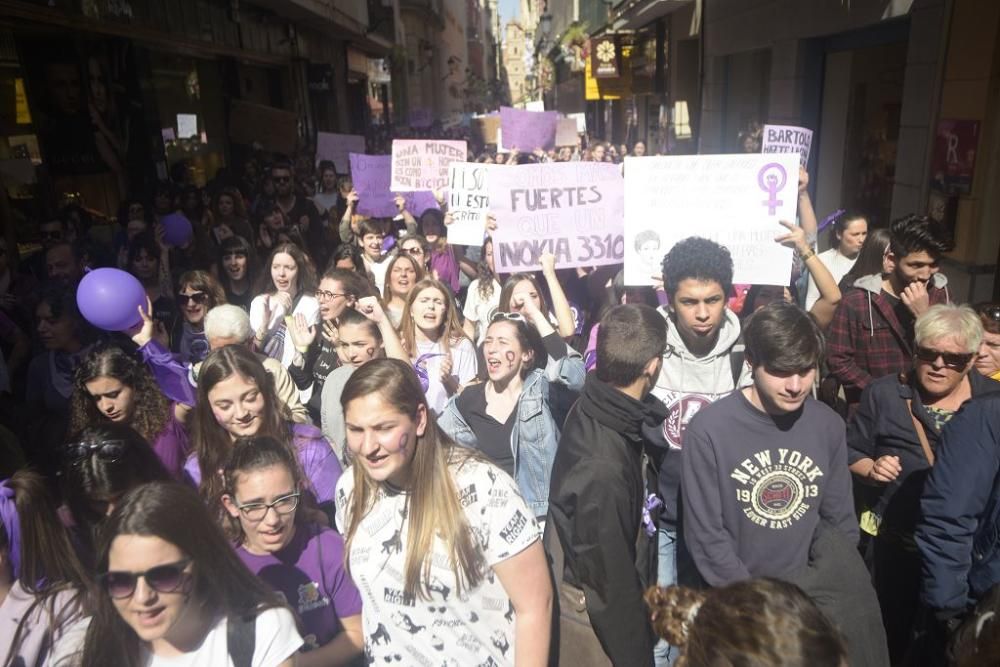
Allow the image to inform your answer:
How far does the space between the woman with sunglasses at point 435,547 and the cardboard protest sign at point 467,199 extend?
3908 millimetres

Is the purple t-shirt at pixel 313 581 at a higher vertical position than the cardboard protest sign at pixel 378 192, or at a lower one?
lower

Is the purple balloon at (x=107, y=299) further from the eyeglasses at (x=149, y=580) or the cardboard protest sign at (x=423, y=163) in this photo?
the cardboard protest sign at (x=423, y=163)

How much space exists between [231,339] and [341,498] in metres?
1.72

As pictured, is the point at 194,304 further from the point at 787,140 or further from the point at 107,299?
the point at 787,140

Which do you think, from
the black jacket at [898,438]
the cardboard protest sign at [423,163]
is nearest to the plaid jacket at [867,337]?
the black jacket at [898,438]

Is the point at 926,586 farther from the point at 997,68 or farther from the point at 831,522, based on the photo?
the point at 997,68

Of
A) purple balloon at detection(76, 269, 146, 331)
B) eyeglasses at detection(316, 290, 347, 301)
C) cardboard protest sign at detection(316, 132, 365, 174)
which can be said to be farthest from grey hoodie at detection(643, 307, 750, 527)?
cardboard protest sign at detection(316, 132, 365, 174)

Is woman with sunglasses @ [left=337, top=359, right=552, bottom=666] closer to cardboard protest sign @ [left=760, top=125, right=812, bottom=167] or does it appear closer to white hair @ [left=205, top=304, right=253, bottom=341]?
white hair @ [left=205, top=304, right=253, bottom=341]

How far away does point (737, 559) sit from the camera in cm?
232

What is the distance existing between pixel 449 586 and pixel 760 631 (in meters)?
0.85

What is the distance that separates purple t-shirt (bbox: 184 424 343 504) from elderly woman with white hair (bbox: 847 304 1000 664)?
2081mm

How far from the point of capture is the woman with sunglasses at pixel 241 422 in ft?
9.41

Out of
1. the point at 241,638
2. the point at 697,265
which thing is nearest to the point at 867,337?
the point at 697,265

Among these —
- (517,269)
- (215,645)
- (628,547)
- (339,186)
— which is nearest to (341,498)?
(215,645)
